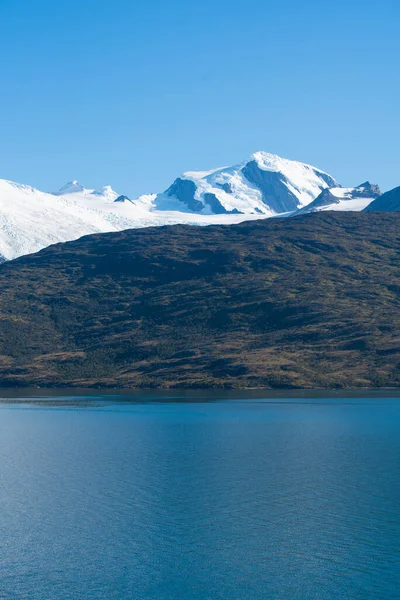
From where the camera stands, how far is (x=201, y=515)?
72.9 m

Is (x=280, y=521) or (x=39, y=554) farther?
(x=280, y=521)

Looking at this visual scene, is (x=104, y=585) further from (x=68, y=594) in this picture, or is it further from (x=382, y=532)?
(x=382, y=532)

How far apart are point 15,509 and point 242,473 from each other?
28.5 m

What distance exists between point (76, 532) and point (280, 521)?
18.1 m

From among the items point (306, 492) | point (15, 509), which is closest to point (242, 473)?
point (306, 492)

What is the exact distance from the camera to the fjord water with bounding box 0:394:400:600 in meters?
54.1

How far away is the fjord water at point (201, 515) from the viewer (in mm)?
54094

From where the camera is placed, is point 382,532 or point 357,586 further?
point 382,532

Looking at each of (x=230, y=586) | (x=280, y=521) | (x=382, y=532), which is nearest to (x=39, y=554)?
(x=230, y=586)

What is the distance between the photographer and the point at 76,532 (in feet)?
222

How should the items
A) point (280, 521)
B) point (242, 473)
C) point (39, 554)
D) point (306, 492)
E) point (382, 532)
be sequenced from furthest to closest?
point (242, 473) → point (306, 492) → point (280, 521) → point (382, 532) → point (39, 554)

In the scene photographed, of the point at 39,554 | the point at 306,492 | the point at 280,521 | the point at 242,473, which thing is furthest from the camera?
the point at 242,473

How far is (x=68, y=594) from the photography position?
5184 cm

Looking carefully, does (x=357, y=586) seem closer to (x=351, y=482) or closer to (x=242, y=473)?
(x=351, y=482)
